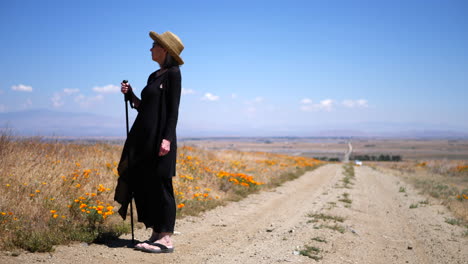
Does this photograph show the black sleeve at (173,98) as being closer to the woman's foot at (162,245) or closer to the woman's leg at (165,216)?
the woman's leg at (165,216)

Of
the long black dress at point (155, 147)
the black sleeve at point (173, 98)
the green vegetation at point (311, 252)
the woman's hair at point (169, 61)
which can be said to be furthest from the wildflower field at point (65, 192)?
the green vegetation at point (311, 252)

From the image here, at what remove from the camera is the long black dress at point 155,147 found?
4801 millimetres

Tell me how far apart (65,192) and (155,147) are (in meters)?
2.76

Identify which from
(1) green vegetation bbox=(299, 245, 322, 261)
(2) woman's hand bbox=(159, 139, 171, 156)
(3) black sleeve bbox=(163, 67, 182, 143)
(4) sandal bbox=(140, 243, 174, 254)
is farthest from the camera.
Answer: (1) green vegetation bbox=(299, 245, 322, 261)

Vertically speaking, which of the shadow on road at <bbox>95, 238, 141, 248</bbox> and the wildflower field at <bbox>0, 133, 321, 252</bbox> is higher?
the wildflower field at <bbox>0, 133, 321, 252</bbox>

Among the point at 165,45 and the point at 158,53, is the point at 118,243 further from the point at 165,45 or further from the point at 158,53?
the point at 165,45

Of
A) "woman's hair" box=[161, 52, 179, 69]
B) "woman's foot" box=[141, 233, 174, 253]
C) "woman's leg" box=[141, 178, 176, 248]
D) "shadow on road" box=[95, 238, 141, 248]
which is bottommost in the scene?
"shadow on road" box=[95, 238, 141, 248]

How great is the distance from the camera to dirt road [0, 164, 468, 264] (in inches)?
191

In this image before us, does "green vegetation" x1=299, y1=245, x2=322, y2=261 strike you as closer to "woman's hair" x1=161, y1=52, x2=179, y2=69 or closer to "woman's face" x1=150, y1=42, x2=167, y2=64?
"woman's hair" x1=161, y1=52, x2=179, y2=69

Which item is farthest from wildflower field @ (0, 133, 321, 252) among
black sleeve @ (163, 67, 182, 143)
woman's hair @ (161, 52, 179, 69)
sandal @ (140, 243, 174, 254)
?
woman's hair @ (161, 52, 179, 69)

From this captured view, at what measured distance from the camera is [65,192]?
6527 millimetres

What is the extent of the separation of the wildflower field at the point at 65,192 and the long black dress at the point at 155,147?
1008 millimetres

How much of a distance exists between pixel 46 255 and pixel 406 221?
322 inches

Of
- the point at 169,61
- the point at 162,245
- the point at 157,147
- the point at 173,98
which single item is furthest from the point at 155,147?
the point at 162,245
